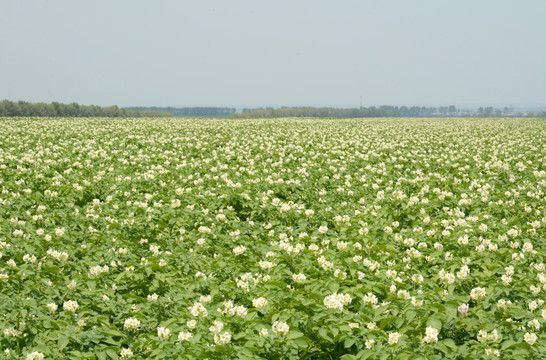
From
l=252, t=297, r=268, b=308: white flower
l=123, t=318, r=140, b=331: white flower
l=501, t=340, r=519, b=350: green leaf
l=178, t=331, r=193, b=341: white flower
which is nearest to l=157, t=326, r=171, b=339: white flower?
l=178, t=331, r=193, b=341: white flower

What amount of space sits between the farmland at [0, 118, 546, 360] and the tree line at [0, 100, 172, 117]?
86042 millimetres

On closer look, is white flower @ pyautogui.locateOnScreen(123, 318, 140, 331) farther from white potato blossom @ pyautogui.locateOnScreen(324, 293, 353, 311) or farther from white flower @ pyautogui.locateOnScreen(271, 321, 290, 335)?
white potato blossom @ pyautogui.locateOnScreen(324, 293, 353, 311)

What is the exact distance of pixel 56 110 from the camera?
92.9 m

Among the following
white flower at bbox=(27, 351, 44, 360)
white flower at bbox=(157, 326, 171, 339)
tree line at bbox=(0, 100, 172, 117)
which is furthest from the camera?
tree line at bbox=(0, 100, 172, 117)

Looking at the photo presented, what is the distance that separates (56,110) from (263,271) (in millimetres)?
102191

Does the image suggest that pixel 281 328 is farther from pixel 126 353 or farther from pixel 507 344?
pixel 507 344

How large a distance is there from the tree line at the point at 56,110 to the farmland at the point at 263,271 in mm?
86042

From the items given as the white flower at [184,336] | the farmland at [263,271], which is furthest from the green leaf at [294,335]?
the white flower at [184,336]

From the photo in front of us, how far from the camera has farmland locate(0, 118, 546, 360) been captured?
414 centimetres

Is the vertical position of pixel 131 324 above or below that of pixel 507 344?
below

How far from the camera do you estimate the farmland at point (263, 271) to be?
414 centimetres

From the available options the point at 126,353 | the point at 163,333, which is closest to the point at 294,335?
the point at 163,333

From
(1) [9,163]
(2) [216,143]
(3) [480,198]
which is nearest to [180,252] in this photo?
(3) [480,198]

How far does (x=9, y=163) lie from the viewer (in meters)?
14.4
